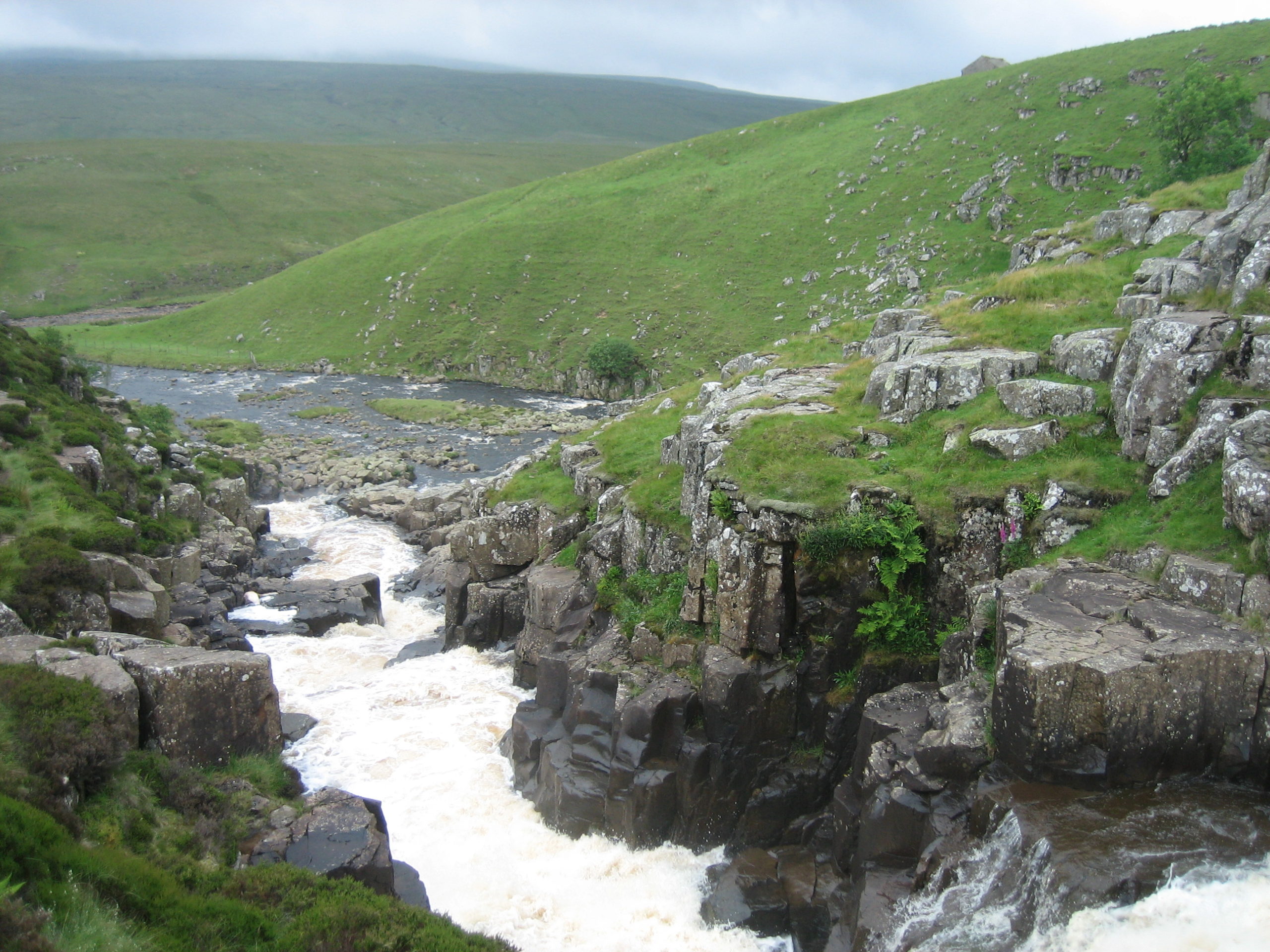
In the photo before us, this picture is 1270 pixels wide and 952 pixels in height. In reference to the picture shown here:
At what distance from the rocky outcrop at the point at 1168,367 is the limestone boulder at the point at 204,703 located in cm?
2418

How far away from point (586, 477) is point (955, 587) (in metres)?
17.7

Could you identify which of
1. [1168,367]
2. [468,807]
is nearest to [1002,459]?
[1168,367]

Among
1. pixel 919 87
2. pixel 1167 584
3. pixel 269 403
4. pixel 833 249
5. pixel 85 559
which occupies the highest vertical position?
pixel 919 87

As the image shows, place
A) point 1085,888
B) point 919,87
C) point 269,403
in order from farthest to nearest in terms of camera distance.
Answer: point 919,87
point 269,403
point 1085,888

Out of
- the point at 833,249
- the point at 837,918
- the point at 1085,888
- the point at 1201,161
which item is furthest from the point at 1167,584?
the point at 833,249

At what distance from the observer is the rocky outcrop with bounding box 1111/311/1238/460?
20.7 metres

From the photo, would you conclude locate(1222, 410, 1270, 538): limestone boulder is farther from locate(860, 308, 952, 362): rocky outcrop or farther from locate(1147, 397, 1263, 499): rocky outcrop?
locate(860, 308, 952, 362): rocky outcrop

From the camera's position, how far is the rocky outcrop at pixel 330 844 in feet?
59.0

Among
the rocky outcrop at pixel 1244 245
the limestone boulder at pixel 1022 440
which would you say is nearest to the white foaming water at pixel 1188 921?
the limestone boulder at pixel 1022 440

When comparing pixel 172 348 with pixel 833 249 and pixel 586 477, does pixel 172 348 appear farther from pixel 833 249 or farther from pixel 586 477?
pixel 586 477

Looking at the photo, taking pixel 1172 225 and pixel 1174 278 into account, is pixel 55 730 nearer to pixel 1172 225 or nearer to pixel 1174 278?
pixel 1174 278

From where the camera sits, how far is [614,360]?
313 feet

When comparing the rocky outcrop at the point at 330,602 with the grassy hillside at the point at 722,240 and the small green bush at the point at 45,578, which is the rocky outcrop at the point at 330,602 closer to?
the small green bush at the point at 45,578

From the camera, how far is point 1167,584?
1786 cm
